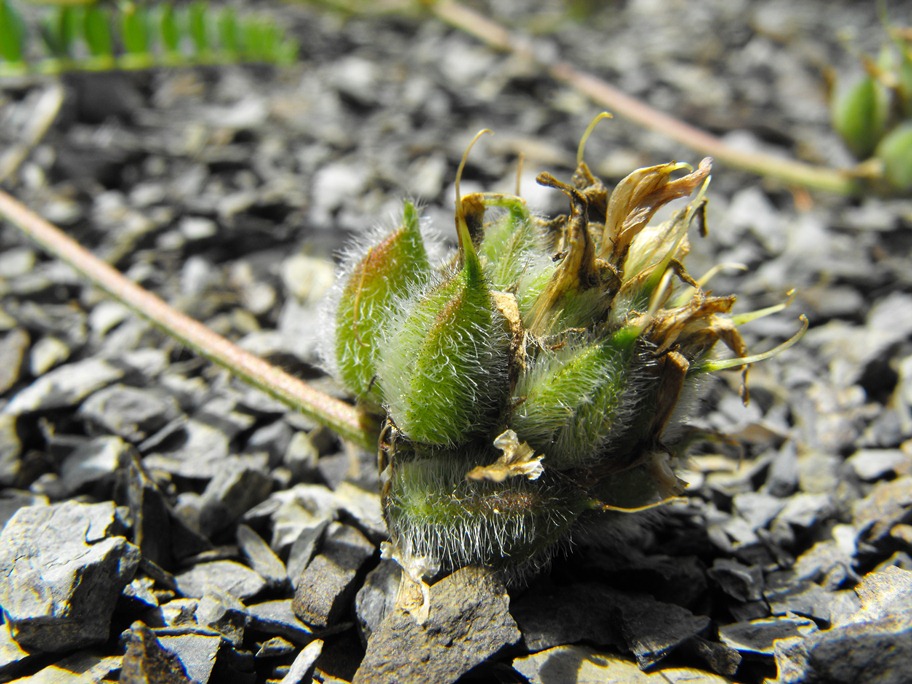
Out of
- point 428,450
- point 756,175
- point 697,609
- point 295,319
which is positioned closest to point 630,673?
point 697,609

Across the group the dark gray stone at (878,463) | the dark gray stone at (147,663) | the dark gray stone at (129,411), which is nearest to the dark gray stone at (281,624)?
the dark gray stone at (147,663)

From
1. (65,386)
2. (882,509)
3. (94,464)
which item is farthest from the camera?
(65,386)

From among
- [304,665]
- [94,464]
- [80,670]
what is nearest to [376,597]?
[304,665]

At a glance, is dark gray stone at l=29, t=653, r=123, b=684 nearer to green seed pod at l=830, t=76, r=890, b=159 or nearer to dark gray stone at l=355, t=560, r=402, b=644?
dark gray stone at l=355, t=560, r=402, b=644

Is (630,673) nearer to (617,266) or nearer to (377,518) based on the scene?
(377,518)

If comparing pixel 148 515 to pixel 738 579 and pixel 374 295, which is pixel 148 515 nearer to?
pixel 374 295

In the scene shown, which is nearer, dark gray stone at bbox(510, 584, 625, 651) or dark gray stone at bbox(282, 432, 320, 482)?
dark gray stone at bbox(510, 584, 625, 651)

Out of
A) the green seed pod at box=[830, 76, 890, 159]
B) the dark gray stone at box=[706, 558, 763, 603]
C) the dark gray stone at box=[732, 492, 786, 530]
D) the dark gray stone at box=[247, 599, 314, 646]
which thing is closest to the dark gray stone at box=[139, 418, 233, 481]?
the dark gray stone at box=[247, 599, 314, 646]
